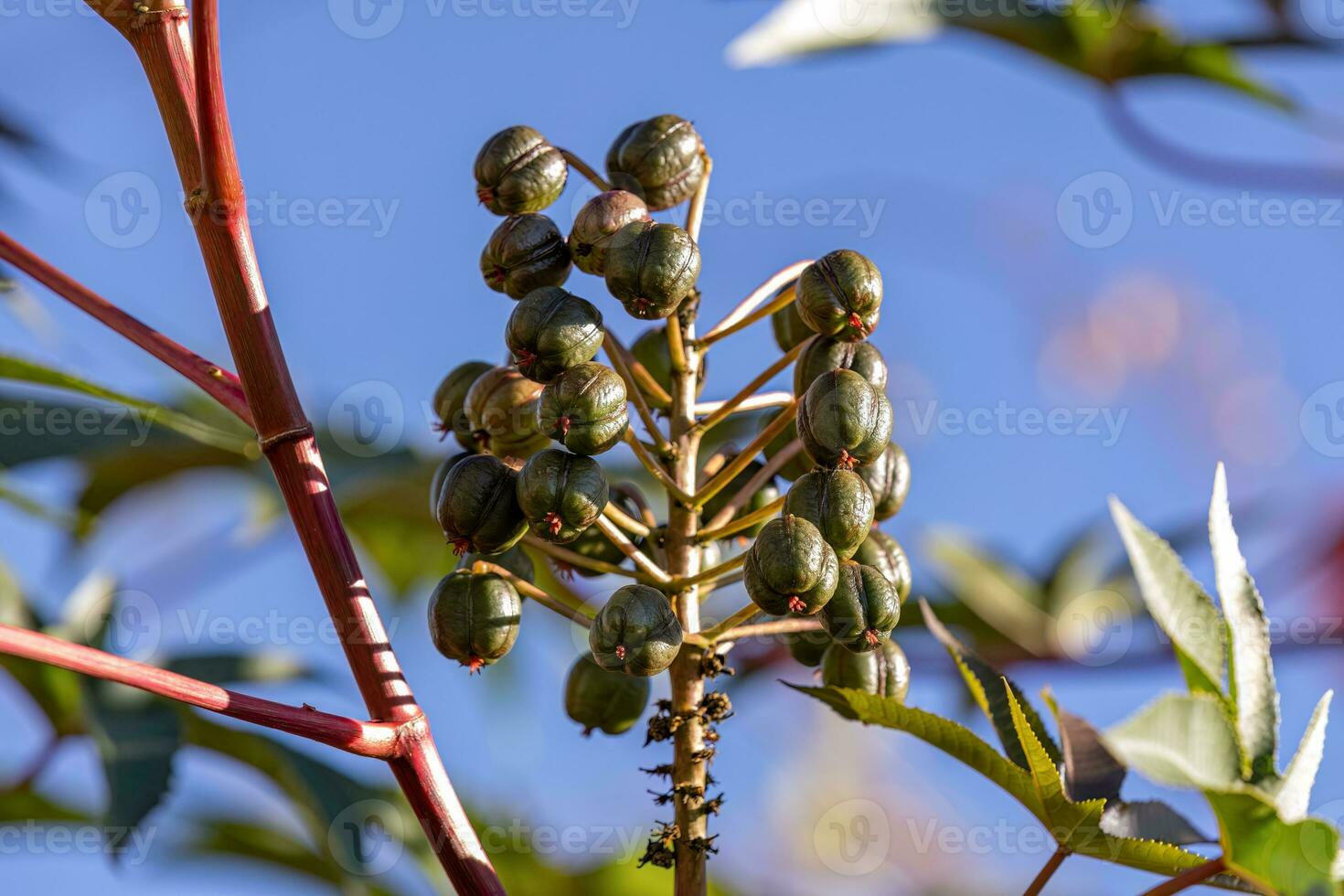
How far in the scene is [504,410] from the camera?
1.81m

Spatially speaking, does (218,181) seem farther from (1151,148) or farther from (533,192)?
(1151,148)

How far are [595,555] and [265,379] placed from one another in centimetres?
55

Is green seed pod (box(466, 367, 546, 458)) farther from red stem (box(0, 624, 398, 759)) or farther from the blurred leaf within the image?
the blurred leaf

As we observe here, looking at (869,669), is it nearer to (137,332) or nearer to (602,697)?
(602,697)

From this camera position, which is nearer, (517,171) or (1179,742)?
(1179,742)

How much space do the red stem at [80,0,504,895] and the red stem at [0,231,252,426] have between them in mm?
78

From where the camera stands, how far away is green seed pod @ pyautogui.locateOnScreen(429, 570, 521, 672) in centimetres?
166

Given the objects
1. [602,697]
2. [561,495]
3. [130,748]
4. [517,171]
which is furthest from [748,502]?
[130,748]

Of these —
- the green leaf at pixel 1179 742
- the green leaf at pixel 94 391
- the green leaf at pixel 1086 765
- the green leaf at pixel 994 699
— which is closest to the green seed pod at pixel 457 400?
the green leaf at pixel 94 391

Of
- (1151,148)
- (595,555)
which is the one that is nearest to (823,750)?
(1151,148)

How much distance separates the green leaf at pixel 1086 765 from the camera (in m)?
1.67

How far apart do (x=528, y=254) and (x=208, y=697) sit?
0.70m

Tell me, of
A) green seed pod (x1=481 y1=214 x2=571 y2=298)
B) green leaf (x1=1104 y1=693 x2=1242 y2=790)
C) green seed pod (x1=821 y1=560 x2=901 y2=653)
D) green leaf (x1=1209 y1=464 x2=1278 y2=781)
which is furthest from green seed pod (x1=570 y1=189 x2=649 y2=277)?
green leaf (x1=1104 y1=693 x2=1242 y2=790)

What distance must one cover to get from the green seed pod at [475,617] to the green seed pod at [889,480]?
1.62 feet
